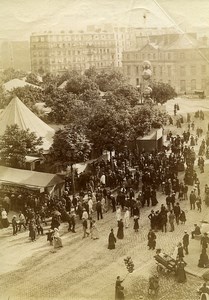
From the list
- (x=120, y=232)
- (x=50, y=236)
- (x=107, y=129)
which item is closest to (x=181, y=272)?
(x=120, y=232)

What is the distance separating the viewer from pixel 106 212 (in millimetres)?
10688

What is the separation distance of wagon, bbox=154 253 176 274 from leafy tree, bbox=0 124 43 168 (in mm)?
4544

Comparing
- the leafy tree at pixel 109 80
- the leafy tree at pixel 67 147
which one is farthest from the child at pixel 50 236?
the leafy tree at pixel 109 80

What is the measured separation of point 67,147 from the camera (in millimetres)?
11742

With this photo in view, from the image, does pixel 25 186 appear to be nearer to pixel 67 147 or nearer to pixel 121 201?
pixel 67 147

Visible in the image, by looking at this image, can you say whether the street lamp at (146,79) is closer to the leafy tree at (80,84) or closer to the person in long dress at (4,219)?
the leafy tree at (80,84)

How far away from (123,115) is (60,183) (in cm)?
311

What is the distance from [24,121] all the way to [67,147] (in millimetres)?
1785

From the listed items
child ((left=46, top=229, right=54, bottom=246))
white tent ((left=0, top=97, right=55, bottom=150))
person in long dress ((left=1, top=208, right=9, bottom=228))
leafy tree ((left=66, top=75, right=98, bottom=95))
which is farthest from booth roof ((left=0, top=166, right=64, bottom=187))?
leafy tree ((left=66, top=75, right=98, bottom=95))

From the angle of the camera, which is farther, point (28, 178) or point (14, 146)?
point (14, 146)

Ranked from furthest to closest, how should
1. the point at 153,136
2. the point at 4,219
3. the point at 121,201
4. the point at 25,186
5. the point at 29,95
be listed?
the point at 29,95
the point at 153,136
the point at 25,186
the point at 121,201
the point at 4,219

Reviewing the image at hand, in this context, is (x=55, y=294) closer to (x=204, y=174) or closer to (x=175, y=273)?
(x=175, y=273)

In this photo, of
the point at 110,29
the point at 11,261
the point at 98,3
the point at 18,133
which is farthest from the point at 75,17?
the point at 11,261

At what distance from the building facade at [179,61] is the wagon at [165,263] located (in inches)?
142
